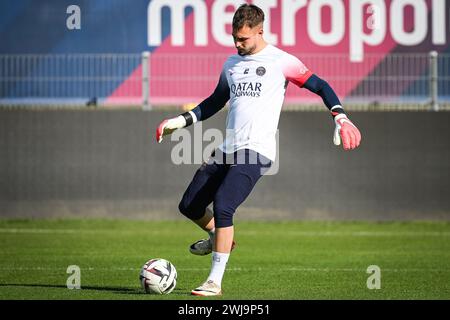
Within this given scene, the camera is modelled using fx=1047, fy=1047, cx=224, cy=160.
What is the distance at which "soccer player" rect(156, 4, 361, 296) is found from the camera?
388 inches

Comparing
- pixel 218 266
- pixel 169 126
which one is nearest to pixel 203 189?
pixel 169 126

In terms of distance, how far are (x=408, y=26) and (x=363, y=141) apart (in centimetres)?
398

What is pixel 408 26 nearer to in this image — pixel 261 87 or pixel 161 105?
pixel 161 105

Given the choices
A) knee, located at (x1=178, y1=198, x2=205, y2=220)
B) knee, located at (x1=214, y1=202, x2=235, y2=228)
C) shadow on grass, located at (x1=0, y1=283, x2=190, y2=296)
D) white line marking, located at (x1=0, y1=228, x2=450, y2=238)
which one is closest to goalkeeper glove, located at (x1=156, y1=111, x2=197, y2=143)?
knee, located at (x1=178, y1=198, x2=205, y2=220)

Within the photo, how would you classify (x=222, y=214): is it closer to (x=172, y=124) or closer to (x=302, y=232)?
(x=172, y=124)

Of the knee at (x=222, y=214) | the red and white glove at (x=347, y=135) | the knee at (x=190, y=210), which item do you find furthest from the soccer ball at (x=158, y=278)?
the red and white glove at (x=347, y=135)

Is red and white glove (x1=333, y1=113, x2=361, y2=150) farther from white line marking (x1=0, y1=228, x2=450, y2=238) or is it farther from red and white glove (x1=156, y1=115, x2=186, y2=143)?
white line marking (x1=0, y1=228, x2=450, y2=238)

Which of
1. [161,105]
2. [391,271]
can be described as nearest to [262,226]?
[161,105]

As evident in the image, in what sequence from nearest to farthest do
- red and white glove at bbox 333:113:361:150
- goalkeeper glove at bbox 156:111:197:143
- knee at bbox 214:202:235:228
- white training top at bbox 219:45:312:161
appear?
red and white glove at bbox 333:113:361:150 → knee at bbox 214:202:235:228 → white training top at bbox 219:45:312:161 → goalkeeper glove at bbox 156:111:197:143

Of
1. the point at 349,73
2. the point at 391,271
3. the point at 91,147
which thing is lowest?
the point at 391,271

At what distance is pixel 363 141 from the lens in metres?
21.5

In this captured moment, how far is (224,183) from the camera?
9930mm
